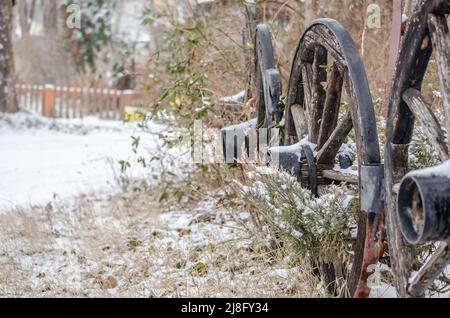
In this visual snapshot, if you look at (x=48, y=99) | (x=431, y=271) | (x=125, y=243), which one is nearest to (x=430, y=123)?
(x=431, y=271)

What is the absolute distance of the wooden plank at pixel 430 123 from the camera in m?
2.00

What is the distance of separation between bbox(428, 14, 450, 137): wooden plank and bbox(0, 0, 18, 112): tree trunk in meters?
11.1

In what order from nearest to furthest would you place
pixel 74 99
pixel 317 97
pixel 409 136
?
1. pixel 409 136
2. pixel 317 97
3. pixel 74 99

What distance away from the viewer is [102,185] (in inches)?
272

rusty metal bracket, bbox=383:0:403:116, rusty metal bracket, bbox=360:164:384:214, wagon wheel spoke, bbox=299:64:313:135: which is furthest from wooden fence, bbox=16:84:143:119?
rusty metal bracket, bbox=360:164:384:214

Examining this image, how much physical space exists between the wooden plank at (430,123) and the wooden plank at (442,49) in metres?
0.09

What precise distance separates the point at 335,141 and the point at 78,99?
15106mm

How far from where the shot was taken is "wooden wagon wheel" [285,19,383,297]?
2.23 metres

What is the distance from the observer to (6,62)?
1167 centimetres

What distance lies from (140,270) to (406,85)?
221 centimetres

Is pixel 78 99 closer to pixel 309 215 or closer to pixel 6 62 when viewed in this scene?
pixel 6 62

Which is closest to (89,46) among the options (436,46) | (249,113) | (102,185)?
(102,185)

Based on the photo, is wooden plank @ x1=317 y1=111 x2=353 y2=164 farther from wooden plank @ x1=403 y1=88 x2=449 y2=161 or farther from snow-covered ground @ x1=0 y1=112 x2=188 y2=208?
snow-covered ground @ x1=0 y1=112 x2=188 y2=208

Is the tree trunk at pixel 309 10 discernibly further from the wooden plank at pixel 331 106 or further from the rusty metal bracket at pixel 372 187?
the rusty metal bracket at pixel 372 187
